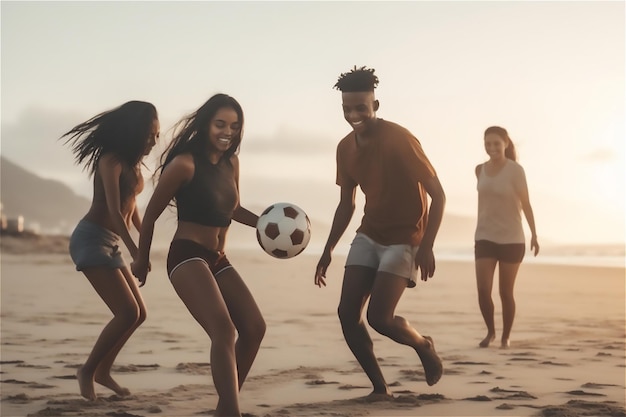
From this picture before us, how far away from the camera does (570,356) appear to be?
9.31m

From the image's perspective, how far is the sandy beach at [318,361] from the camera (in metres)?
6.52

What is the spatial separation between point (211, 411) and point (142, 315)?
0.96 metres

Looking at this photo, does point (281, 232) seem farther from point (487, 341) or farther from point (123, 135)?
point (487, 341)

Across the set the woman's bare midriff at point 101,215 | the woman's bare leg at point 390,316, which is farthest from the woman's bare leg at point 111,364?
the woman's bare leg at point 390,316

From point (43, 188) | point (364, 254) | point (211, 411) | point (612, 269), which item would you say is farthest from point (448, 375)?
point (43, 188)

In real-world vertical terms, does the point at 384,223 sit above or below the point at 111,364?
above

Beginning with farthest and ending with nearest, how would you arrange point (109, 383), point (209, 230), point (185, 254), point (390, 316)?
point (109, 383) < point (390, 316) < point (209, 230) < point (185, 254)

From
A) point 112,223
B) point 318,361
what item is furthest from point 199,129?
point 318,361

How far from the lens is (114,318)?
21.6ft

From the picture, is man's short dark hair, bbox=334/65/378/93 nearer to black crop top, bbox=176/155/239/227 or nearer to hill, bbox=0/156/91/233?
black crop top, bbox=176/155/239/227

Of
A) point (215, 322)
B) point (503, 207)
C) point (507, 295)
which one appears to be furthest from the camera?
point (507, 295)

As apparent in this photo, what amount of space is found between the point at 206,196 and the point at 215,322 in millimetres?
820

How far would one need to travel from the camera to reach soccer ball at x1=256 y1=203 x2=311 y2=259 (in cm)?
643

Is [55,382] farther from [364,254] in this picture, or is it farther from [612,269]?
[612,269]
